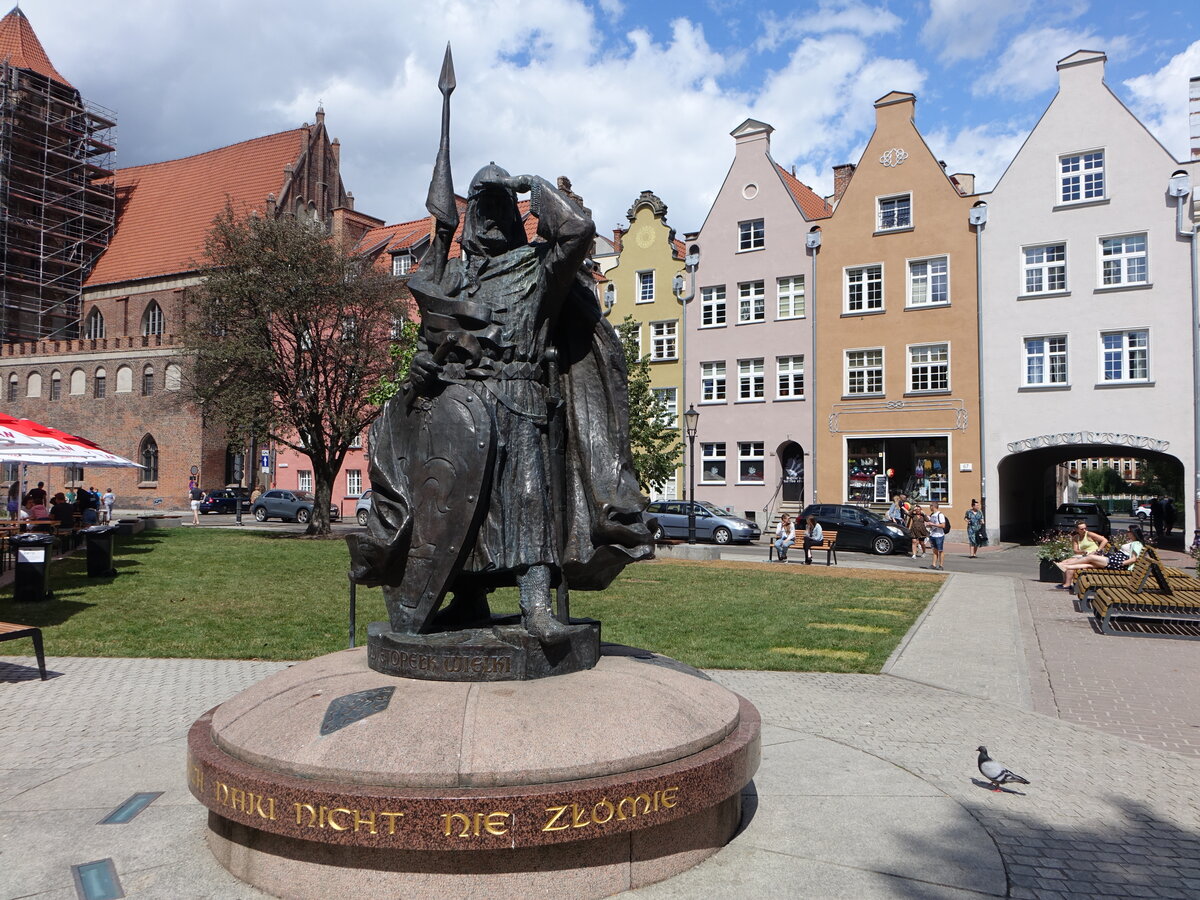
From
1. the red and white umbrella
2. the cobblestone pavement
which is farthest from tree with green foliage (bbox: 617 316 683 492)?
the cobblestone pavement

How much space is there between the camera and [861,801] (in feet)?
17.3

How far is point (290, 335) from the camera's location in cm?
3041

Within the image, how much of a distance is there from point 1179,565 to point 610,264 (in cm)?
2687

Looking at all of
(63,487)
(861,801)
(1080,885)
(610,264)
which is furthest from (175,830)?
(63,487)

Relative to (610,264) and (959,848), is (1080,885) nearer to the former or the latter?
(959,848)

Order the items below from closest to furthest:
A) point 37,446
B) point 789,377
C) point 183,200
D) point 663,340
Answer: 1. point 37,446
2. point 789,377
3. point 663,340
4. point 183,200

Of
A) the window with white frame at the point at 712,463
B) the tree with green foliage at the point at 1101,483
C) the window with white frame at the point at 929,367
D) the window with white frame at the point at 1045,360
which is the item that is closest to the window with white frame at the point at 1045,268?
the window with white frame at the point at 1045,360

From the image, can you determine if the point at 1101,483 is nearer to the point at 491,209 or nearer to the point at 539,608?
the point at 491,209

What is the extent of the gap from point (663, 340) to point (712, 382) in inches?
126

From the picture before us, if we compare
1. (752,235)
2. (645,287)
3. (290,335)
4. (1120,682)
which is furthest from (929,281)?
(1120,682)

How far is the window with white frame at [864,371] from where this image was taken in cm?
3594

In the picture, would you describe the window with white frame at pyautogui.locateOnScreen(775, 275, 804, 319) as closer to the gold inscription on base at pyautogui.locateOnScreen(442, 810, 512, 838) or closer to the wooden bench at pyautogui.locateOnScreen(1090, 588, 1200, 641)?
the wooden bench at pyautogui.locateOnScreen(1090, 588, 1200, 641)

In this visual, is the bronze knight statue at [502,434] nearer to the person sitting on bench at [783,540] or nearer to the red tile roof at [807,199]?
the person sitting on bench at [783,540]

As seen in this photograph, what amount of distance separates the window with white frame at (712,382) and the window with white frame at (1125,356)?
47.2ft
